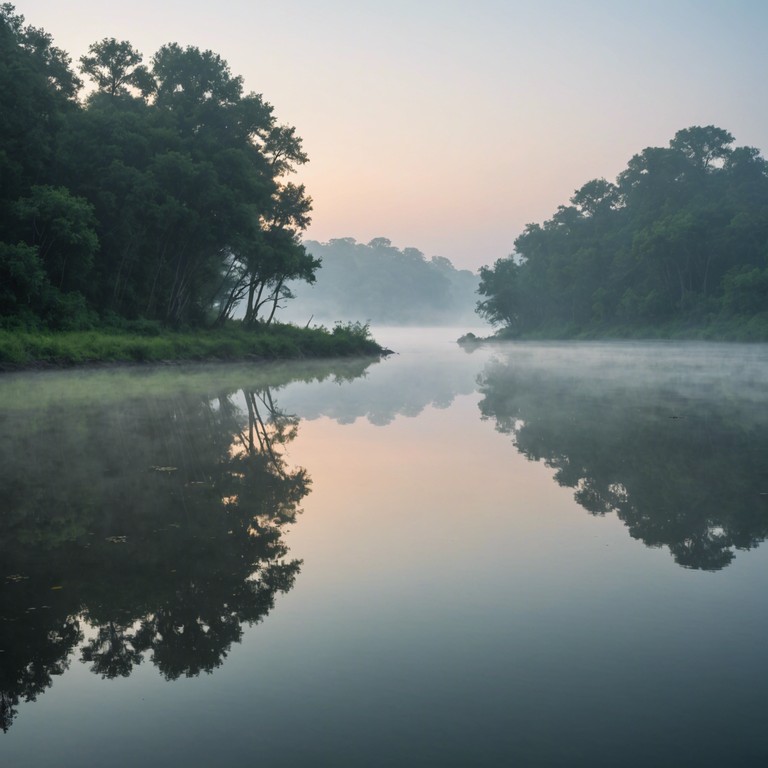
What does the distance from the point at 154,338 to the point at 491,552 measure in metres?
32.8

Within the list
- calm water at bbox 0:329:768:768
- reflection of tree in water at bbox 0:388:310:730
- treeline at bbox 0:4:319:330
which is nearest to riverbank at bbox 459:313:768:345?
treeline at bbox 0:4:319:330

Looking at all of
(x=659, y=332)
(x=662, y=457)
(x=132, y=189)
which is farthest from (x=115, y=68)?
(x=659, y=332)

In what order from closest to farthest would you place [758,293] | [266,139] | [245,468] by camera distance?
[245,468] → [266,139] → [758,293]

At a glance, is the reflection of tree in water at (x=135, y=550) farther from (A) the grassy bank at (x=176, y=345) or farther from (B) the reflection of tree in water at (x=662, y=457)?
(A) the grassy bank at (x=176, y=345)

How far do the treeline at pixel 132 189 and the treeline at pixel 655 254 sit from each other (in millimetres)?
45961

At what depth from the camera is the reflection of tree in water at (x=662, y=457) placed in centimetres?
697

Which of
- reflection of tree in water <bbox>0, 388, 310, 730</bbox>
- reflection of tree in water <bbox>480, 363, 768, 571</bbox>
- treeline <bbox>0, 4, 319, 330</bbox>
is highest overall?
treeline <bbox>0, 4, 319, 330</bbox>

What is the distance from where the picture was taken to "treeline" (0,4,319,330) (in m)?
33.1

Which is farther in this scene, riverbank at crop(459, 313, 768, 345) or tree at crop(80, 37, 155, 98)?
riverbank at crop(459, 313, 768, 345)

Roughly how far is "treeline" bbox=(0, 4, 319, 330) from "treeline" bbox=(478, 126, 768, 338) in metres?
46.0

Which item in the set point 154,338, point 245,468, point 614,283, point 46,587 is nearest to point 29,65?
point 154,338

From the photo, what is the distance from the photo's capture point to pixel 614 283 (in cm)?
9500

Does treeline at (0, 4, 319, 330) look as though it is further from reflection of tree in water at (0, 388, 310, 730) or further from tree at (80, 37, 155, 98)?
reflection of tree in water at (0, 388, 310, 730)

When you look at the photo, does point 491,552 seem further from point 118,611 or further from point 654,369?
point 654,369
